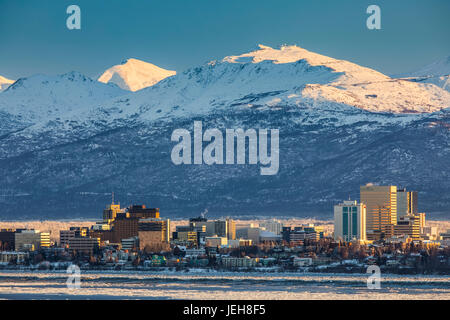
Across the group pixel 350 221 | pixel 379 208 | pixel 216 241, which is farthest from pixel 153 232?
pixel 379 208

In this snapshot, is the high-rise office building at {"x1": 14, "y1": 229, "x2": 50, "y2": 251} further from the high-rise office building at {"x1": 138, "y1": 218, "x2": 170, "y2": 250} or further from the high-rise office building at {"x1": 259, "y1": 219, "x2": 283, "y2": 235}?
the high-rise office building at {"x1": 259, "y1": 219, "x2": 283, "y2": 235}

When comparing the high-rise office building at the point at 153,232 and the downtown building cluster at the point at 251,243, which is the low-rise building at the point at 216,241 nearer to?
the downtown building cluster at the point at 251,243

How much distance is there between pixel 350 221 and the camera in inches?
6545

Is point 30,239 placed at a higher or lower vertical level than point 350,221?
lower

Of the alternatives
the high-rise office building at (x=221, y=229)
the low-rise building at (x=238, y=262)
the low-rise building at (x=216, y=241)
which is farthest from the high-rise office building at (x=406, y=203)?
the low-rise building at (x=238, y=262)

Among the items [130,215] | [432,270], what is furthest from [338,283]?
[130,215]

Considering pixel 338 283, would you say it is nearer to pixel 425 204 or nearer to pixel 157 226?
pixel 157 226

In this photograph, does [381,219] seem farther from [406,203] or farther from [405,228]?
[406,203]

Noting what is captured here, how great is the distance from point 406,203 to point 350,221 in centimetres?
1794

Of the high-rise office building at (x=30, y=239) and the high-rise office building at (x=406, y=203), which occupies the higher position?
the high-rise office building at (x=406, y=203)

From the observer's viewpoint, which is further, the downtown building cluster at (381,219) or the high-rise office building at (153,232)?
the downtown building cluster at (381,219)

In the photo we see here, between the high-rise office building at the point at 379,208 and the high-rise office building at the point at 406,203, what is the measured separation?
166 centimetres

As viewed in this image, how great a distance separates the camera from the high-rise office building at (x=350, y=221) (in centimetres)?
16138
